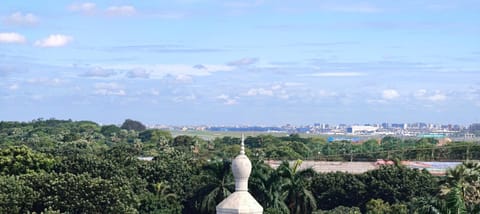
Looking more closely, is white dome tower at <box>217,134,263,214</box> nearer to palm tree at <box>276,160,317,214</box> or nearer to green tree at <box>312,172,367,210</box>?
palm tree at <box>276,160,317,214</box>

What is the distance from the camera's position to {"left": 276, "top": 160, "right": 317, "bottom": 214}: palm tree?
164 ft

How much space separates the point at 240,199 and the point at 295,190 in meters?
33.2

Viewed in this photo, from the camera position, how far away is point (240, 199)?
17.8m

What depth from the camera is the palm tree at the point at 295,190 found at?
1969 inches

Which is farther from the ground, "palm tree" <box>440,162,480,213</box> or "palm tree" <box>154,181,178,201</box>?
"palm tree" <box>440,162,480,213</box>

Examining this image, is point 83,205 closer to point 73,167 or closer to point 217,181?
point 217,181

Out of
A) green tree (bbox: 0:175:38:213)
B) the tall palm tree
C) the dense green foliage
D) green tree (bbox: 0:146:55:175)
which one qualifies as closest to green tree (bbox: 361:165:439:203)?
the dense green foliage

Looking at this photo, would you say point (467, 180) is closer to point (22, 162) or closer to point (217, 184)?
point (217, 184)

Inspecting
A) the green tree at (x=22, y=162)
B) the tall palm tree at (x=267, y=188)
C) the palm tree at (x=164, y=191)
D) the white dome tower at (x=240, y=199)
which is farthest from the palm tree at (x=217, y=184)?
the white dome tower at (x=240, y=199)

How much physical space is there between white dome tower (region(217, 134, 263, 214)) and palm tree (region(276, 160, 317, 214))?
3153 cm

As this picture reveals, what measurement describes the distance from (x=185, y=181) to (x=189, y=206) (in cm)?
651

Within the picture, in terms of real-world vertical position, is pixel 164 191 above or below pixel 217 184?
below

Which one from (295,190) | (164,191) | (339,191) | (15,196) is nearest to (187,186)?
(164,191)

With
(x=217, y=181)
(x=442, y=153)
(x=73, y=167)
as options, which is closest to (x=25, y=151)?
(x=73, y=167)
